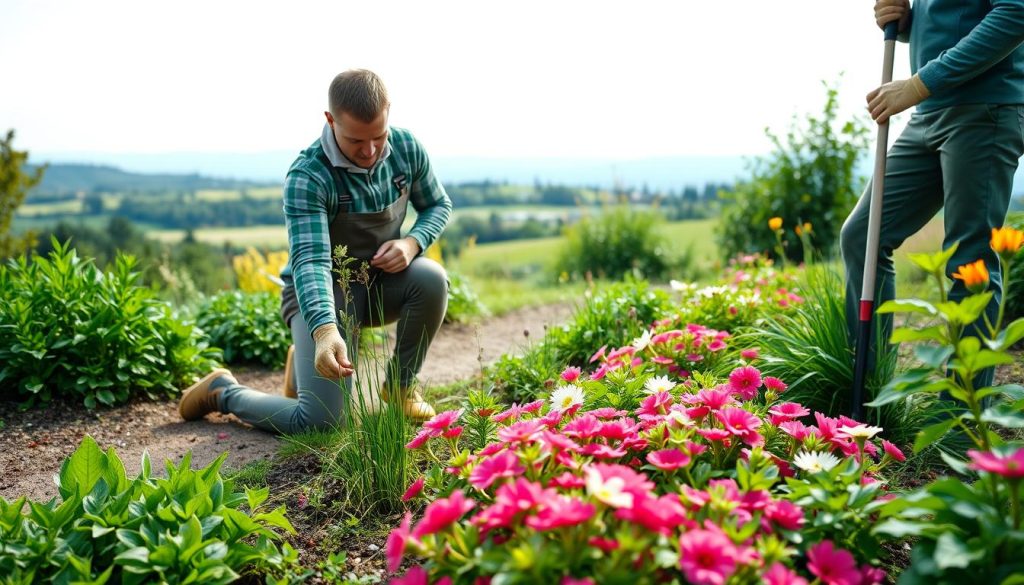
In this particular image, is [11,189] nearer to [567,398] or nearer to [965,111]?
[567,398]

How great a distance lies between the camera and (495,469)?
63.2 inches

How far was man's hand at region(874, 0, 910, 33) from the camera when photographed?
2760mm

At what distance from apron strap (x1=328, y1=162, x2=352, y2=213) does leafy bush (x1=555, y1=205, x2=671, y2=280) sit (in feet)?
17.6

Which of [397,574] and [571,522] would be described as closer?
[571,522]

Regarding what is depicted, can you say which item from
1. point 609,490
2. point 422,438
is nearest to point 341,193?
point 422,438

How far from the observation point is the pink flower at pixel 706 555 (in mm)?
1283

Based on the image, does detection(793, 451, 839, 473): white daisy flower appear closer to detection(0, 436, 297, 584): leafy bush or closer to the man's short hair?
detection(0, 436, 297, 584): leafy bush

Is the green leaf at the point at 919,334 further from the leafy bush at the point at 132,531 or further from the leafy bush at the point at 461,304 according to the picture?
the leafy bush at the point at 461,304

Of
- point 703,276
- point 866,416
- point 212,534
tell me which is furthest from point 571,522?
point 703,276

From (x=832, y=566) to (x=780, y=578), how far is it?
0.66 ft

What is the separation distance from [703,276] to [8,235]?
7.08 m

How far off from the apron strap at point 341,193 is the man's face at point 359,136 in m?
0.10

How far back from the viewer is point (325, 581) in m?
1.93

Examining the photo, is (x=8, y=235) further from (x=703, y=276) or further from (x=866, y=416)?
(x=866, y=416)
